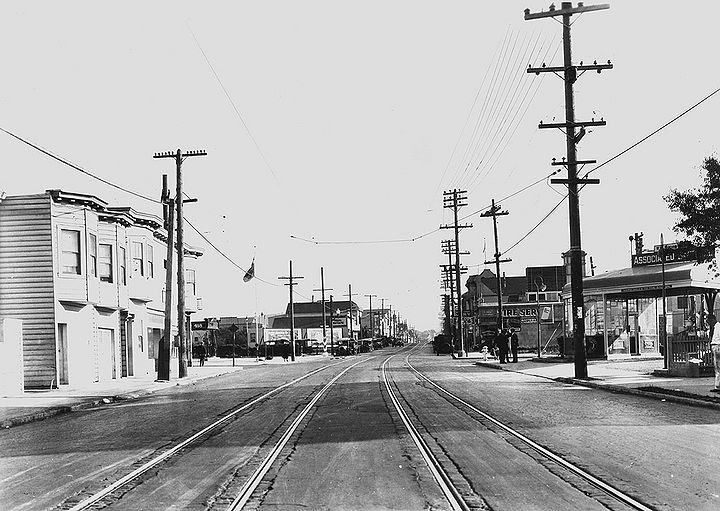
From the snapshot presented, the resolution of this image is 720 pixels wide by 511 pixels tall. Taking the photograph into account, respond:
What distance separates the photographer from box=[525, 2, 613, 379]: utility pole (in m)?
28.9

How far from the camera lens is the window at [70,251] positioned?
32969 mm

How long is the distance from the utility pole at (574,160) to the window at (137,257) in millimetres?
20725

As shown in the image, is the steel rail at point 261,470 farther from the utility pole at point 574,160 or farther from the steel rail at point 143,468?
the utility pole at point 574,160

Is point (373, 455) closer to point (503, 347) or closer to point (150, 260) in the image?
point (150, 260)

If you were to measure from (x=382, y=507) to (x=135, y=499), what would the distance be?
2.61 meters

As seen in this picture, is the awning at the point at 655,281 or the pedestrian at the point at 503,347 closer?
the awning at the point at 655,281

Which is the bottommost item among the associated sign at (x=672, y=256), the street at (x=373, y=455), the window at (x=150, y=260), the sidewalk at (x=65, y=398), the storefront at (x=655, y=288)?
the sidewalk at (x=65, y=398)

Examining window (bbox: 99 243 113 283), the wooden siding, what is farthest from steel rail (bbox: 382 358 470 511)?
window (bbox: 99 243 113 283)

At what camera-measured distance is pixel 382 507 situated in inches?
334

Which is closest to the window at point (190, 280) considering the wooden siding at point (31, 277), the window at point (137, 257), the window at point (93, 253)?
the window at point (137, 257)

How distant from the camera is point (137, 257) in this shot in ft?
138

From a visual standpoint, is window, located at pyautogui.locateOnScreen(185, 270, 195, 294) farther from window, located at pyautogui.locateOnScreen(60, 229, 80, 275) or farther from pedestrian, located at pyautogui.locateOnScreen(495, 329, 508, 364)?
window, located at pyautogui.locateOnScreen(60, 229, 80, 275)

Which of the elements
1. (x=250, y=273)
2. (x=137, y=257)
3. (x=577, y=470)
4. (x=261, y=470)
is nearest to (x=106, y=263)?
(x=137, y=257)

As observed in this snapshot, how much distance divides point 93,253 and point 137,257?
7.13 m
